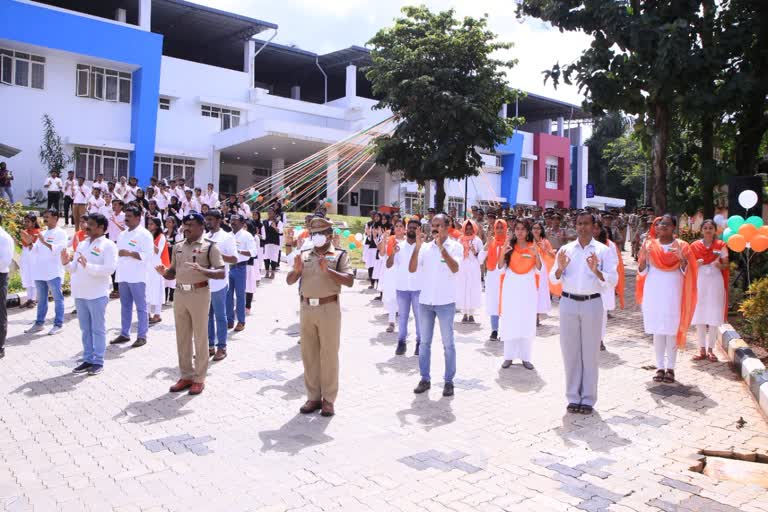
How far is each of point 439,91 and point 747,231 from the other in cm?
1502

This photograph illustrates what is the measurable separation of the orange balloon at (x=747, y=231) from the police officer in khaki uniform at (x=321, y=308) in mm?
5489

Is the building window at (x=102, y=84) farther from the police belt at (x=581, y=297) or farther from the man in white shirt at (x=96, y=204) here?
the police belt at (x=581, y=297)

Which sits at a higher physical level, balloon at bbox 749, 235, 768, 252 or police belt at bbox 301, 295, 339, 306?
balloon at bbox 749, 235, 768, 252

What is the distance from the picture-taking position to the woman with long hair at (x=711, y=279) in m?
8.22

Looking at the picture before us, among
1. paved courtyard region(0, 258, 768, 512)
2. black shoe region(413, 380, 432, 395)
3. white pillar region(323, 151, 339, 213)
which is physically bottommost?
paved courtyard region(0, 258, 768, 512)

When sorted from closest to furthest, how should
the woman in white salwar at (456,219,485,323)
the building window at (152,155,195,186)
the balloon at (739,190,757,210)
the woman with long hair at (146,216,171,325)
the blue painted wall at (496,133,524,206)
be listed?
the balloon at (739,190,757,210)
the woman with long hair at (146,216,171,325)
the woman in white salwar at (456,219,485,323)
the building window at (152,155,195,186)
the blue painted wall at (496,133,524,206)

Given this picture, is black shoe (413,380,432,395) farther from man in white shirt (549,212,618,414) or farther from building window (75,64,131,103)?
building window (75,64,131,103)

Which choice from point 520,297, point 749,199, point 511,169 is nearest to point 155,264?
point 520,297

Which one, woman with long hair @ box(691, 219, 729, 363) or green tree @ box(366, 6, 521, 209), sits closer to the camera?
woman with long hair @ box(691, 219, 729, 363)

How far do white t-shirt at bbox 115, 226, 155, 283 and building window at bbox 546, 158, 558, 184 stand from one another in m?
43.7

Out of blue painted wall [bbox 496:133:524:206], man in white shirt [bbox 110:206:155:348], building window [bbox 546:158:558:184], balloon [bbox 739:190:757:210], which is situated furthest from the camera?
building window [bbox 546:158:558:184]

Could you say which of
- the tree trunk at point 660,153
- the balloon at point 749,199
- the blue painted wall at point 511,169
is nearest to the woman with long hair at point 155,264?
the balloon at point 749,199

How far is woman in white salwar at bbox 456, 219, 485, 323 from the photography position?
1106cm

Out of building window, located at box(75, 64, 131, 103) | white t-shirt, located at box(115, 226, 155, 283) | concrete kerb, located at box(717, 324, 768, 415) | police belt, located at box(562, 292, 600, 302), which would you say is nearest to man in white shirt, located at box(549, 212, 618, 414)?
police belt, located at box(562, 292, 600, 302)
